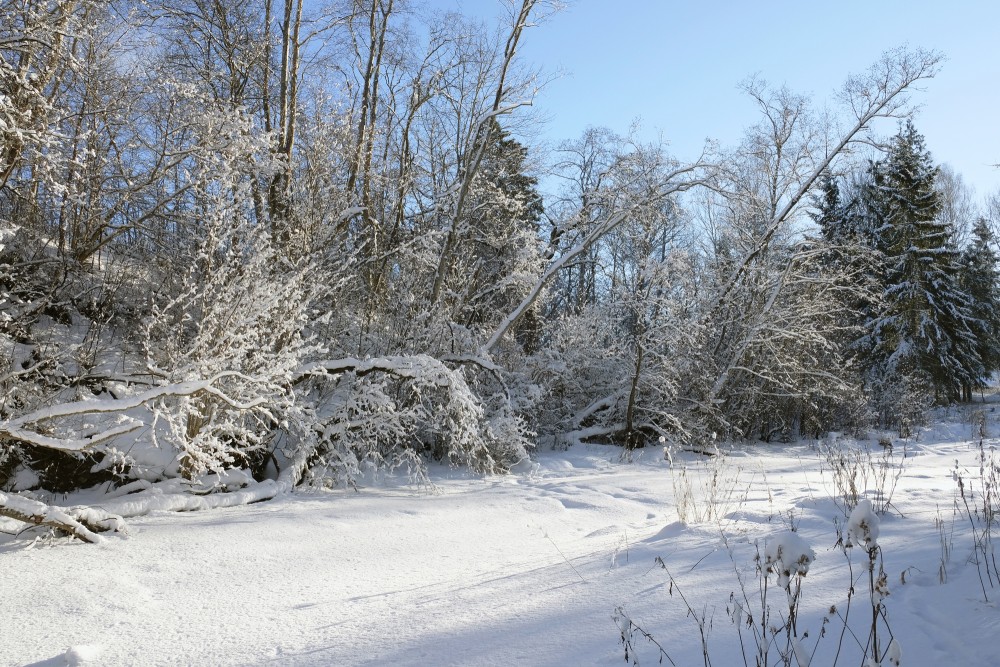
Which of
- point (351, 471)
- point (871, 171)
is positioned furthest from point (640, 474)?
point (871, 171)

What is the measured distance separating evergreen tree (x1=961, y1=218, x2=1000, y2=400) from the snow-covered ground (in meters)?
25.4

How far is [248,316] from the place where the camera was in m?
5.52

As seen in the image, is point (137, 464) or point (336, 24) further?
point (336, 24)

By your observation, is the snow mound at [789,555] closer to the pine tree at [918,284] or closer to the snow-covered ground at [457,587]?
the snow-covered ground at [457,587]

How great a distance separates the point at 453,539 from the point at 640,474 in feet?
14.2

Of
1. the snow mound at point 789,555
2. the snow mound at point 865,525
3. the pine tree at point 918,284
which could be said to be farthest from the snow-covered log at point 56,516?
the pine tree at point 918,284

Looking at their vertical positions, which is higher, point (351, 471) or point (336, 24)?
point (336, 24)

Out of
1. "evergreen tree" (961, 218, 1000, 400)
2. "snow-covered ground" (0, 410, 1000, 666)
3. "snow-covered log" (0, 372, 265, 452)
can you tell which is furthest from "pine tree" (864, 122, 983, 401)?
"snow-covered log" (0, 372, 265, 452)

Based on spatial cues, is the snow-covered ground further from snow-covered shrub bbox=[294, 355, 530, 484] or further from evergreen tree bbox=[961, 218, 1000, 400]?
evergreen tree bbox=[961, 218, 1000, 400]

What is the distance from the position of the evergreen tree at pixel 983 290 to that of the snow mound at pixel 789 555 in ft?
95.2

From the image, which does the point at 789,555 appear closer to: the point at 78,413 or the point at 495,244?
the point at 78,413

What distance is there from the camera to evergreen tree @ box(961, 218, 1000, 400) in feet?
83.8

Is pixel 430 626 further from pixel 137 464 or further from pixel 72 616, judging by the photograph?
pixel 137 464

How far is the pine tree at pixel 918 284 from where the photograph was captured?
22.6 meters
